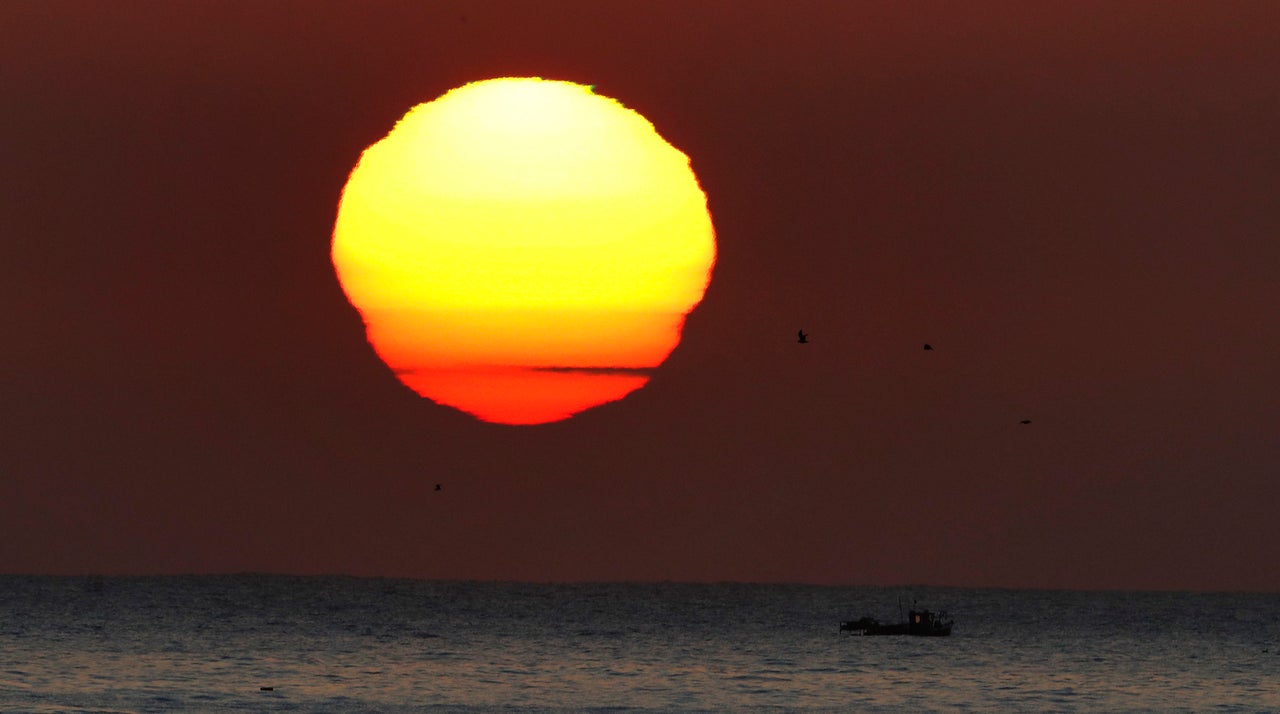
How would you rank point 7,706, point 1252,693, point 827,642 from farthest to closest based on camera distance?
point 827,642 → point 1252,693 → point 7,706

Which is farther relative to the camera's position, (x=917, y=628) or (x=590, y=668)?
(x=917, y=628)

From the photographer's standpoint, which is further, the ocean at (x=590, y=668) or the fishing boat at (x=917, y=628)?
the fishing boat at (x=917, y=628)

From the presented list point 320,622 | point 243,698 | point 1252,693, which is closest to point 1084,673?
point 1252,693

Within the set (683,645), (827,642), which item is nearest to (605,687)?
(683,645)

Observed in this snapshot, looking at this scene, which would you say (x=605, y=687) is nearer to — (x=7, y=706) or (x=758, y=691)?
(x=758, y=691)

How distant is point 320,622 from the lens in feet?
609

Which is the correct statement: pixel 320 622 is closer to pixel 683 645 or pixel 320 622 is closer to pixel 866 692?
pixel 683 645

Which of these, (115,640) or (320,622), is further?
(320,622)

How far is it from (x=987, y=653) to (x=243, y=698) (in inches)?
2747

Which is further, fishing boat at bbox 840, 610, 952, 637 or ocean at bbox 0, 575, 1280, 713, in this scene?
fishing boat at bbox 840, 610, 952, 637

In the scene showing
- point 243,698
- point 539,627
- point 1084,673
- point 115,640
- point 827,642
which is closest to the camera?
point 243,698

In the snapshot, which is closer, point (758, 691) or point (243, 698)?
point (243, 698)

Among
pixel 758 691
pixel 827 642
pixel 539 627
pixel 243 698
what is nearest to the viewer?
pixel 243 698

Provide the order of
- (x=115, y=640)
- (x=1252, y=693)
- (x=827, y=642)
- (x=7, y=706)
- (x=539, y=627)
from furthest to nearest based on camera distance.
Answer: (x=539, y=627)
(x=827, y=642)
(x=115, y=640)
(x=1252, y=693)
(x=7, y=706)
